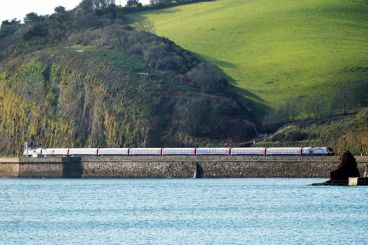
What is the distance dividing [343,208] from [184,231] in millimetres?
15456

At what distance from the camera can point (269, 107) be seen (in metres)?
164

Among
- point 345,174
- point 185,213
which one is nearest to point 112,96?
point 345,174

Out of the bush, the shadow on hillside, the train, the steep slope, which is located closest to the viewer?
the train

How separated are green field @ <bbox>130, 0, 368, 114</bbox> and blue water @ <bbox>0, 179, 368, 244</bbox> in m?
54.2

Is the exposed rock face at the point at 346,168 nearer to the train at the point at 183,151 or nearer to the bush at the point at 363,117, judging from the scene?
the train at the point at 183,151

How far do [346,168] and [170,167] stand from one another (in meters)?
26.2

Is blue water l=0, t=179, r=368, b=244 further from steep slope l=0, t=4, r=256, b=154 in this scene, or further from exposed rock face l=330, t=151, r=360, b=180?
steep slope l=0, t=4, r=256, b=154

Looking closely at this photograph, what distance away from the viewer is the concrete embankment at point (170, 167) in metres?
118

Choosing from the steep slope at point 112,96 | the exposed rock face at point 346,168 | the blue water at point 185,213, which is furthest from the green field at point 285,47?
the exposed rock face at point 346,168

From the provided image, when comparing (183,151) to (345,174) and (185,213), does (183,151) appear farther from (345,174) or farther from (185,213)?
(185,213)

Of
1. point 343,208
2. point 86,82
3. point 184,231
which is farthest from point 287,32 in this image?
point 184,231

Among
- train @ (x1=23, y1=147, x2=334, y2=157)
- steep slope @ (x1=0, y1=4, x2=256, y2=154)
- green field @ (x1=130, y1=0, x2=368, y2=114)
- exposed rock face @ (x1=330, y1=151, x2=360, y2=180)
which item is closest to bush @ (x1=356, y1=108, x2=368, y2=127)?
green field @ (x1=130, y1=0, x2=368, y2=114)

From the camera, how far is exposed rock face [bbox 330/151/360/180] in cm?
10025

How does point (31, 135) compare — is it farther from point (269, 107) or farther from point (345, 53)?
point (345, 53)
